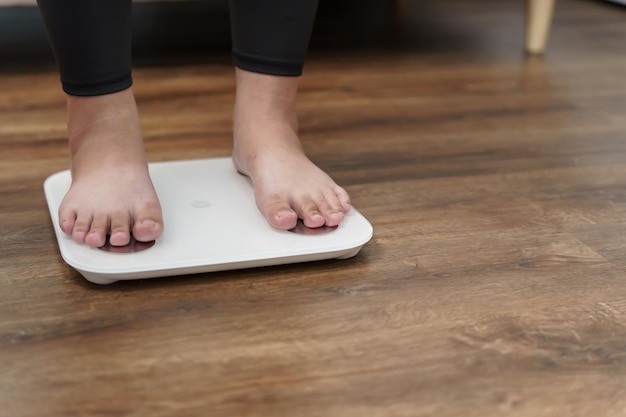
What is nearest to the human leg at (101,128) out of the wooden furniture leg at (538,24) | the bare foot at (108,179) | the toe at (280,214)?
the bare foot at (108,179)

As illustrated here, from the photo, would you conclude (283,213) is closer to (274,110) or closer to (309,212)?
(309,212)

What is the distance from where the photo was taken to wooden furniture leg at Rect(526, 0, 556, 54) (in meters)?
1.97

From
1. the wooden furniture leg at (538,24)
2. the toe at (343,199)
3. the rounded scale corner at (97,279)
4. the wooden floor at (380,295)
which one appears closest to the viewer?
the wooden floor at (380,295)

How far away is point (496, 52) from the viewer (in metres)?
1.99

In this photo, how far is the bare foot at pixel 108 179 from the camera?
0.83 m

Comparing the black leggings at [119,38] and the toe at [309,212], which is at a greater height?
the black leggings at [119,38]

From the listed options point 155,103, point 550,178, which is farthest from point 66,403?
point 155,103

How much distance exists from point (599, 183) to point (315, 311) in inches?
21.4

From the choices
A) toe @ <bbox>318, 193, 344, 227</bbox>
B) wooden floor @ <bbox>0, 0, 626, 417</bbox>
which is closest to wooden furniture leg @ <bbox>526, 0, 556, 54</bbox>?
wooden floor @ <bbox>0, 0, 626, 417</bbox>

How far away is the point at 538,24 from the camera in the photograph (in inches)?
77.8

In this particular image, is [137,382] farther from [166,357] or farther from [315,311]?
[315,311]

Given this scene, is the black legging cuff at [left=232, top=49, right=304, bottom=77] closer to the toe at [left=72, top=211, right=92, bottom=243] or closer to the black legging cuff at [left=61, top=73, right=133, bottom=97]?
the black legging cuff at [left=61, top=73, right=133, bottom=97]

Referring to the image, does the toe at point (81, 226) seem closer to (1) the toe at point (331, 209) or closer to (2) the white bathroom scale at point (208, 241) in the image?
(2) the white bathroom scale at point (208, 241)

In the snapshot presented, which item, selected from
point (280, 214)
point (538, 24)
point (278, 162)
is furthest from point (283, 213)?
point (538, 24)
